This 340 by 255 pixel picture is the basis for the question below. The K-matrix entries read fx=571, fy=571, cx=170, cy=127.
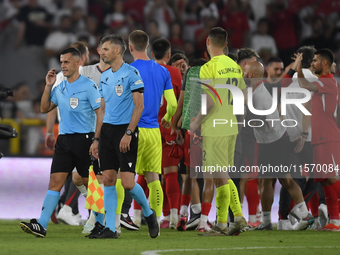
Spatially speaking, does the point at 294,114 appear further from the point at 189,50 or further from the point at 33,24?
the point at 33,24

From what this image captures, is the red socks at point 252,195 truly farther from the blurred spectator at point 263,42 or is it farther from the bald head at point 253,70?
the blurred spectator at point 263,42

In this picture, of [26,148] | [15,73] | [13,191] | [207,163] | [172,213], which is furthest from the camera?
[15,73]

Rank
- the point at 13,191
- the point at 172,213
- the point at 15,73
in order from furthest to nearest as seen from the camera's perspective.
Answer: the point at 15,73 < the point at 13,191 < the point at 172,213

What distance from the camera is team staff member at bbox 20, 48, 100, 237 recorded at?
5074mm

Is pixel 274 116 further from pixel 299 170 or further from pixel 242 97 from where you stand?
pixel 242 97

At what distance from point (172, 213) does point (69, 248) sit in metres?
2.36

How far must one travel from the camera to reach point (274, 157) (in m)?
6.50

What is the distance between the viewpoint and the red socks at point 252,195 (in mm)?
6730

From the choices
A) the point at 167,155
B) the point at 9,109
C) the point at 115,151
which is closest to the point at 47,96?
the point at 115,151

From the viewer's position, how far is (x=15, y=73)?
450 inches

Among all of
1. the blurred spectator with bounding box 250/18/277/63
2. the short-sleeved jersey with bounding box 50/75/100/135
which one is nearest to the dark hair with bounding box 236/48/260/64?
the short-sleeved jersey with bounding box 50/75/100/135

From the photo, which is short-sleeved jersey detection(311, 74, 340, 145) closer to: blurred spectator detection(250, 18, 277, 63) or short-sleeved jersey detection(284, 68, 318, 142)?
short-sleeved jersey detection(284, 68, 318, 142)

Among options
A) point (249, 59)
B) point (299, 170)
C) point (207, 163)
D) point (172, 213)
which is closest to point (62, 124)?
point (207, 163)

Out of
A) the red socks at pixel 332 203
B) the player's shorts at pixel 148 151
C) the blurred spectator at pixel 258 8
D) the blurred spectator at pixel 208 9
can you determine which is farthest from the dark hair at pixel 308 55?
the blurred spectator at pixel 258 8
